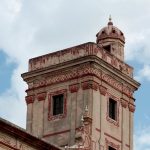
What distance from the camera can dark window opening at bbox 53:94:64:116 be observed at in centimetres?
5489

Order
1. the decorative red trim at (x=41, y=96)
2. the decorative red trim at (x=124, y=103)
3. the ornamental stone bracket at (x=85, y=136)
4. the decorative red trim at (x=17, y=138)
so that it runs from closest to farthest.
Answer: the decorative red trim at (x=17, y=138)
the ornamental stone bracket at (x=85, y=136)
the decorative red trim at (x=41, y=96)
the decorative red trim at (x=124, y=103)

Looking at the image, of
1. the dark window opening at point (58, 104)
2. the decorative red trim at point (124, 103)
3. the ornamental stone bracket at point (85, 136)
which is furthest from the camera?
the decorative red trim at point (124, 103)

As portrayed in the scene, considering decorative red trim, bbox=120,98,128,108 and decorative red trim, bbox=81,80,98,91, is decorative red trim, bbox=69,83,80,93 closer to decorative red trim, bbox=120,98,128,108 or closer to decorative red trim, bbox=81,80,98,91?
decorative red trim, bbox=81,80,98,91

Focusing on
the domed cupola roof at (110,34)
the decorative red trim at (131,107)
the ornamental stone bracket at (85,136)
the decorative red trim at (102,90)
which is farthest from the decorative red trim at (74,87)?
the domed cupola roof at (110,34)

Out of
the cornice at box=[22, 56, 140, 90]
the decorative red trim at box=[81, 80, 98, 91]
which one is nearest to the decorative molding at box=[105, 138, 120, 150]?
the decorative red trim at box=[81, 80, 98, 91]

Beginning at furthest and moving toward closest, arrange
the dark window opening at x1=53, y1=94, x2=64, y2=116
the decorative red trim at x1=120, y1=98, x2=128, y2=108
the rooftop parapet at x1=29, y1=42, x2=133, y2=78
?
1. the decorative red trim at x1=120, y1=98, x2=128, y2=108
2. the dark window opening at x1=53, y1=94, x2=64, y2=116
3. the rooftop parapet at x1=29, y1=42, x2=133, y2=78

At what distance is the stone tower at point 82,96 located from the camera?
175 ft

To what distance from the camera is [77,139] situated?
163 feet

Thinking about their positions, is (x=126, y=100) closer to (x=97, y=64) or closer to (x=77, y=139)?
(x=97, y=64)

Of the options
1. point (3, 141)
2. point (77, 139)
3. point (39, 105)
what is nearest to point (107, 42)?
point (39, 105)

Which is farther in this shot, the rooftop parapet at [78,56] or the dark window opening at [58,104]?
the dark window opening at [58,104]

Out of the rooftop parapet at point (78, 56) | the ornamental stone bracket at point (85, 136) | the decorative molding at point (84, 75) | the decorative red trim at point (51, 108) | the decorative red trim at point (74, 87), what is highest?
the rooftop parapet at point (78, 56)

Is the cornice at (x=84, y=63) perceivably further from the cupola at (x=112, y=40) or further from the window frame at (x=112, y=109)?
the cupola at (x=112, y=40)

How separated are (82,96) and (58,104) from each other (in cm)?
232
